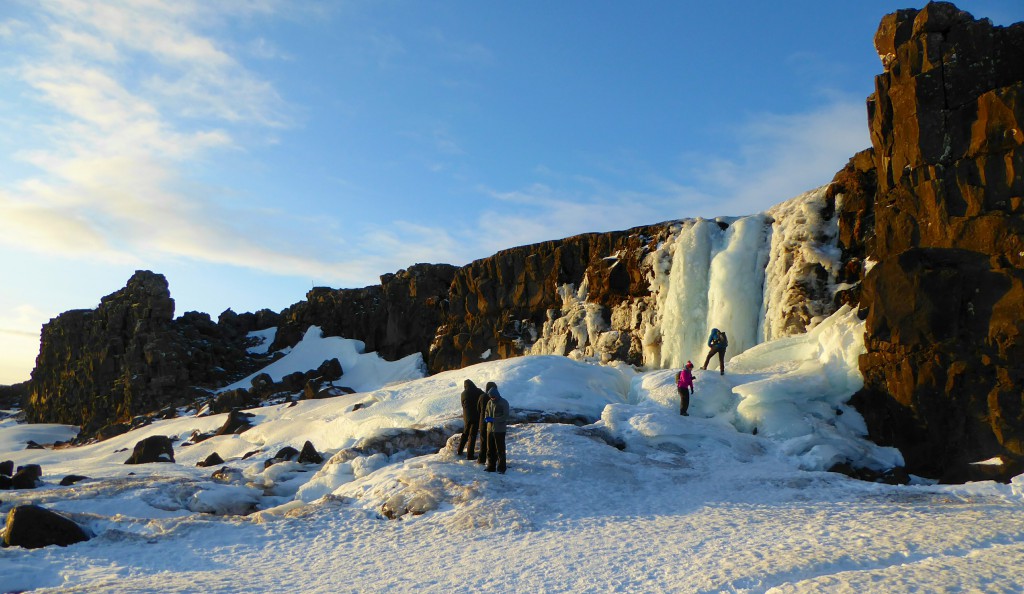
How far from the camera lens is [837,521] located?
11.4 meters

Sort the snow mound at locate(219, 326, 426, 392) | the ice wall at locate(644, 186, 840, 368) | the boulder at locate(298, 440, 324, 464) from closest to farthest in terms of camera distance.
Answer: the boulder at locate(298, 440, 324, 464) → the ice wall at locate(644, 186, 840, 368) → the snow mound at locate(219, 326, 426, 392)

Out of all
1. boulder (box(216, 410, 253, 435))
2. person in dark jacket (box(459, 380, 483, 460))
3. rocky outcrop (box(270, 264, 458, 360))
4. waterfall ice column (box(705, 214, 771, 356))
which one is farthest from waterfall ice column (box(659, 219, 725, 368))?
rocky outcrop (box(270, 264, 458, 360))

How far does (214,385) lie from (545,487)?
52094 mm

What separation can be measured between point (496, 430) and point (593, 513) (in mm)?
2774

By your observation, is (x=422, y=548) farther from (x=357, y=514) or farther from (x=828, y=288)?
(x=828, y=288)

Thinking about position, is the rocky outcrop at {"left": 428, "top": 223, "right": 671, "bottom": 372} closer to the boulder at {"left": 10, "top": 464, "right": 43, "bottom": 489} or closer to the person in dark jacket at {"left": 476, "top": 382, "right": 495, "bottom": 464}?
the person in dark jacket at {"left": 476, "top": 382, "right": 495, "bottom": 464}

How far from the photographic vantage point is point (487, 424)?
588 inches

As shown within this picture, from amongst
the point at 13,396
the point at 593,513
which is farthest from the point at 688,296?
the point at 13,396

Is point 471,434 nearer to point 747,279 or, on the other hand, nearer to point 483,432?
point 483,432

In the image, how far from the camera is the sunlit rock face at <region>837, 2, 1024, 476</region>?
18016 mm

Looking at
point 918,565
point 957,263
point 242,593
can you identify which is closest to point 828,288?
point 957,263

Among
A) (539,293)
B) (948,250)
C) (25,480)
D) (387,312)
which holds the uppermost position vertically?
(387,312)

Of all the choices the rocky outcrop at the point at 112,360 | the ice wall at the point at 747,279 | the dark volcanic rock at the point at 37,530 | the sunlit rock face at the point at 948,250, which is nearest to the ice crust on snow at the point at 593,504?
the ice wall at the point at 747,279

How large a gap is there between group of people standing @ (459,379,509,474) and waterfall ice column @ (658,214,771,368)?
16093 millimetres
